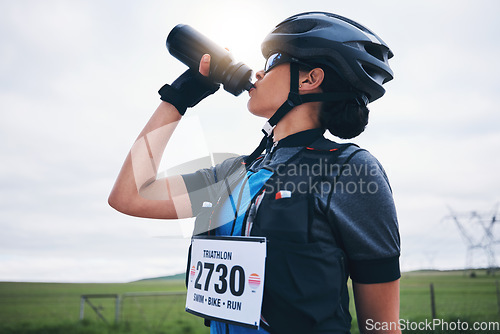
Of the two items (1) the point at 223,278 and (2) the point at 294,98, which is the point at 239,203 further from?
(2) the point at 294,98

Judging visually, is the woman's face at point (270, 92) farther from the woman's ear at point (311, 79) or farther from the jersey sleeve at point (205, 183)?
the jersey sleeve at point (205, 183)

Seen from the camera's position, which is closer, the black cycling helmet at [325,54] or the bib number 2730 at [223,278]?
the bib number 2730 at [223,278]

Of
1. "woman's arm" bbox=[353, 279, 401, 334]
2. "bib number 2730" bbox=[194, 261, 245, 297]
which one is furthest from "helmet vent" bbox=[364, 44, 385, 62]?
"bib number 2730" bbox=[194, 261, 245, 297]

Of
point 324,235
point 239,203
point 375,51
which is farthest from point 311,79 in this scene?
point 324,235

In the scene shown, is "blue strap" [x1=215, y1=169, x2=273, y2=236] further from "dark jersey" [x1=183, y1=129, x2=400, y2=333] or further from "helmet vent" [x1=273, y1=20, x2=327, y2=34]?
"helmet vent" [x1=273, y1=20, x2=327, y2=34]

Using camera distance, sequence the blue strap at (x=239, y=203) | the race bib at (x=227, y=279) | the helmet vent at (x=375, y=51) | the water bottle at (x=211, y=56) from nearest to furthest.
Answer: the race bib at (x=227, y=279), the blue strap at (x=239, y=203), the water bottle at (x=211, y=56), the helmet vent at (x=375, y=51)

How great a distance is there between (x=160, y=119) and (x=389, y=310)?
200cm

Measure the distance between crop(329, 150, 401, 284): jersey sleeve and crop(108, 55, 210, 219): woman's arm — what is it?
1.22 meters

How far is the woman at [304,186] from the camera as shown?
84.0 inches

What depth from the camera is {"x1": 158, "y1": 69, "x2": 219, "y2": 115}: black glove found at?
2867 mm

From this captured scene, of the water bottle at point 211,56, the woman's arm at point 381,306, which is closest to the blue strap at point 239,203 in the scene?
the water bottle at point 211,56

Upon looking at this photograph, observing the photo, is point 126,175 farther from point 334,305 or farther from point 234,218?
point 334,305

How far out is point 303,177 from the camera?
235 cm

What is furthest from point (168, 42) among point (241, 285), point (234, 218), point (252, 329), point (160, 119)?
point (252, 329)
